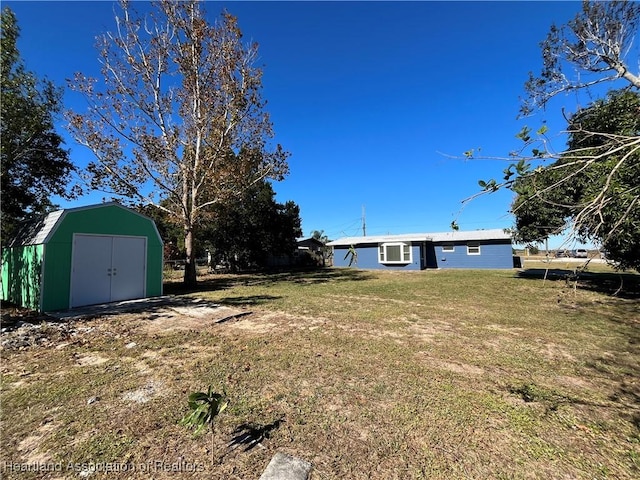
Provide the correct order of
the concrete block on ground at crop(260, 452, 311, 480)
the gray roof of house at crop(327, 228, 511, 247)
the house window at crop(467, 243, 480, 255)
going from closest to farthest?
the concrete block on ground at crop(260, 452, 311, 480), the gray roof of house at crop(327, 228, 511, 247), the house window at crop(467, 243, 480, 255)

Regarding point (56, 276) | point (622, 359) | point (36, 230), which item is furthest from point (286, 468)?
point (36, 230)

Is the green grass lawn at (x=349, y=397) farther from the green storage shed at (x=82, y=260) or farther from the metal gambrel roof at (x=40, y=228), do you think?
the metal gambrel roof at (x=40, y=228)

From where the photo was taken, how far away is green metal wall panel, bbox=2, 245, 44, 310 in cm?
799

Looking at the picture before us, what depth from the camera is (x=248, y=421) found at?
291 cm

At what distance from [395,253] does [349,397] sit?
1929 centimetres

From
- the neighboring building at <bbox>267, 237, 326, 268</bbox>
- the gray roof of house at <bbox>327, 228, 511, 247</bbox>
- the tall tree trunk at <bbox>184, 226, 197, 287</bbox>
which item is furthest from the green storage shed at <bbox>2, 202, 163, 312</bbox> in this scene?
the neighboring building at <bbox>267, 237, 326, 268</bbox>

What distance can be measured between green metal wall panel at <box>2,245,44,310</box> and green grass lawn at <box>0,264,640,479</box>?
2920mm

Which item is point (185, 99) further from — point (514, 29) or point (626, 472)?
point (626, 472)

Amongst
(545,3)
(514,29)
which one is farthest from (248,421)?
(514,29)

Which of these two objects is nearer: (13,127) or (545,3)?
(545,3)

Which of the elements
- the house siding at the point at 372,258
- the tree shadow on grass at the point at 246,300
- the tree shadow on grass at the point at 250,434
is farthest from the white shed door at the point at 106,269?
the house siding at the point at 372,258

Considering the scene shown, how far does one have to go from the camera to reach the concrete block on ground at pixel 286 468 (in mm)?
2189

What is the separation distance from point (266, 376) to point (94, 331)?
4.52 m

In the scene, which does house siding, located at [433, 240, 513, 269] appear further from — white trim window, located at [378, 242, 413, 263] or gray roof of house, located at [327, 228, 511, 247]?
white trim window, located at [378, 242, 413, 263]
